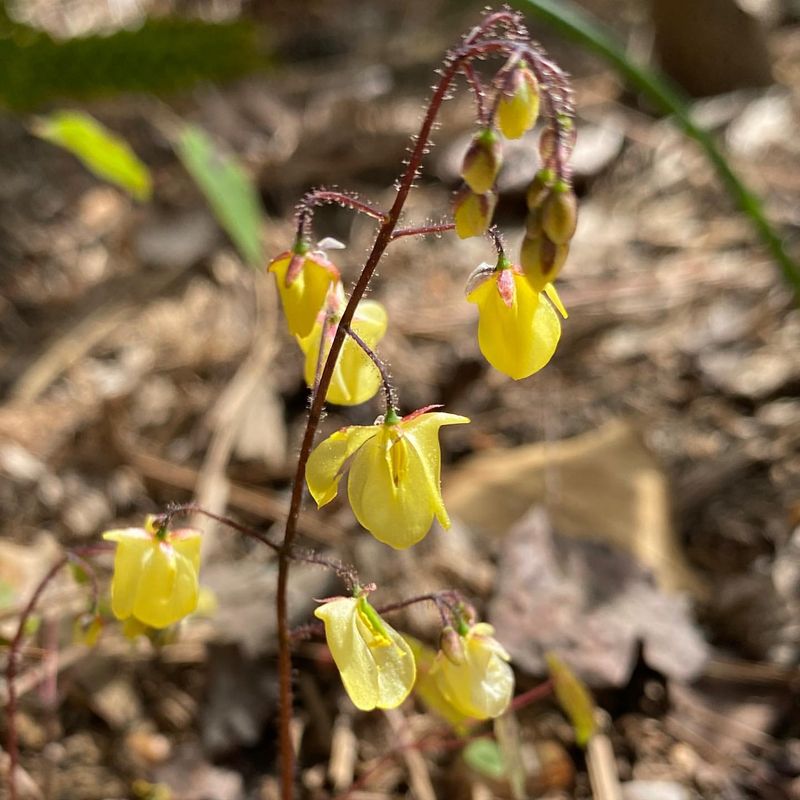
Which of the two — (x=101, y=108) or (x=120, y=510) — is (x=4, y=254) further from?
(x=120, y=510)

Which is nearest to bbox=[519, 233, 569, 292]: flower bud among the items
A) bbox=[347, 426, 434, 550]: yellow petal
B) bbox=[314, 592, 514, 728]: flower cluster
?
bbox=[347, 426, 434, 550]: yellow petal

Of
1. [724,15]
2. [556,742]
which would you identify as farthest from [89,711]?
[724,15]

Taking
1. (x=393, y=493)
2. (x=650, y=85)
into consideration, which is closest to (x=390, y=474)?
(x=393, y=493)

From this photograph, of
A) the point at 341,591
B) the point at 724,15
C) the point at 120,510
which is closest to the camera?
the point at 341,591

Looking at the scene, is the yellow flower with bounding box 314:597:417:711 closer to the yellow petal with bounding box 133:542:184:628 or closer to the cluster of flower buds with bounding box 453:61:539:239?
the yellow petal with bounding box 133:542:184:628

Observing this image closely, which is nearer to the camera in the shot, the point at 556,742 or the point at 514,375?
the point at 514,375

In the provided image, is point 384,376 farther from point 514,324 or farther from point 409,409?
point 409,409

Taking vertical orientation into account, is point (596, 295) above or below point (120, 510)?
above

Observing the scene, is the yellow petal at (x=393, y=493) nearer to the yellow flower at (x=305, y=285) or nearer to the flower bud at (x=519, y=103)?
the yellow flower at (x=305, y=285)
